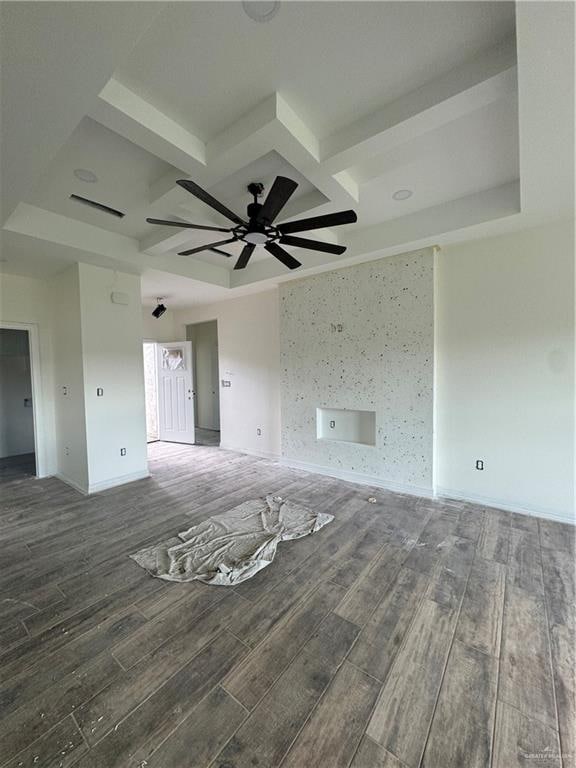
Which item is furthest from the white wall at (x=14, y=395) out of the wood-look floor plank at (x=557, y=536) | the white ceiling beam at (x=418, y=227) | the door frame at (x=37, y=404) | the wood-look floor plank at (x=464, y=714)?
the wood-look floor plank at (x=557, y=536)

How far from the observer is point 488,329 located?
3.27m

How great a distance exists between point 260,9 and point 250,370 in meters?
4.42

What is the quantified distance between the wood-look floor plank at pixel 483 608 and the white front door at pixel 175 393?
5.22 meters

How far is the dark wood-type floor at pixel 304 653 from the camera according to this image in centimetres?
124

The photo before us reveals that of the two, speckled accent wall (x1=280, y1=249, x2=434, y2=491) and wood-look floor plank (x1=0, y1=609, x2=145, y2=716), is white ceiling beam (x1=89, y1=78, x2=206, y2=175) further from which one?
wood-look floor plank (x1=0, y1=609, x2=145, y2=716)

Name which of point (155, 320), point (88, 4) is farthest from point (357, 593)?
point (155, 320)

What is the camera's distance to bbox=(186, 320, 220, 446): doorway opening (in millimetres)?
7492

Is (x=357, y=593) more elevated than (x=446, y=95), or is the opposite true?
(x=446, y=95)

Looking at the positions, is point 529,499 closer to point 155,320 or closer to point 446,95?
point 446,95

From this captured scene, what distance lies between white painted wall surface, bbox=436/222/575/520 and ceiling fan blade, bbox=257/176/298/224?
2362mm

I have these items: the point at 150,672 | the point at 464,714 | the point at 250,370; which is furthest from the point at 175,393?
the point at 464,714

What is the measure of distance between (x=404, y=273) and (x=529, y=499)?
2.78 meters

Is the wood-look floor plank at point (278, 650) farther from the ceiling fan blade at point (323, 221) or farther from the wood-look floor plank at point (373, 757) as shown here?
the ceiling fan blade at point (323, 221)

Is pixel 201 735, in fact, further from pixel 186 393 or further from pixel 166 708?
pixel 186 393
